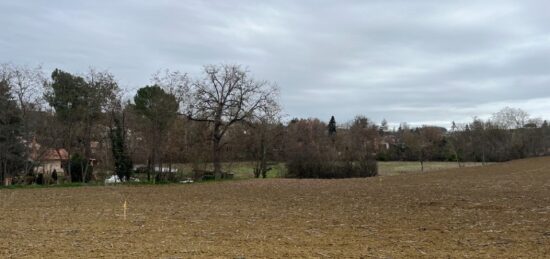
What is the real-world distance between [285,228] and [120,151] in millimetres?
30575

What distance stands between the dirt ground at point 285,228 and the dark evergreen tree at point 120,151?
739 inches

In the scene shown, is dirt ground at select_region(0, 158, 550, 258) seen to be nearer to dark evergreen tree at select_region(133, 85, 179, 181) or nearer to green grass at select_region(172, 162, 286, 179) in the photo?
dark evergreen tree at select_region(133, 85, 179, 181)

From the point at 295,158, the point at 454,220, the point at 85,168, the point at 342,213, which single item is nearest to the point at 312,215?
the point at 342,213

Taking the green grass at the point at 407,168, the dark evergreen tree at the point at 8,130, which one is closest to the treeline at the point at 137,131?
the dark evergreen tree at the point at 8,130

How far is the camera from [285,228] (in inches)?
518

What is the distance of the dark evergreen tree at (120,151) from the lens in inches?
1604

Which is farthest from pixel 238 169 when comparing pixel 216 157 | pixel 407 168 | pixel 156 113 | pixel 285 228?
pixel 285 228

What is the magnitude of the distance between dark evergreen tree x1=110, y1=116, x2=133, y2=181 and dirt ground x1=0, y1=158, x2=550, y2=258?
18.8m

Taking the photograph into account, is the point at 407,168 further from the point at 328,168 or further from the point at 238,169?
the point at 238,169

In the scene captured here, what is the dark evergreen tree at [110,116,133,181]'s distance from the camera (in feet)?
134

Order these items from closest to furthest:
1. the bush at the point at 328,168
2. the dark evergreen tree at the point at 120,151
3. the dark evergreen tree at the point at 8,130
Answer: the dark evergreen tree at the point at 8,130
the dark evergreen tree at the point at 120,151
the bush at the point at 328,168

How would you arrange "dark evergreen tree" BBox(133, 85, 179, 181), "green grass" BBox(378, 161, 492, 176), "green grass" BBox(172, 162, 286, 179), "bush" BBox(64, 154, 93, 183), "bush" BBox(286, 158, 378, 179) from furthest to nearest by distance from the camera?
"green grass" BBox(378, 161, 492, 176) → "bush" BBox(286, 158, 378, 179) → "green grass" BBox(172, 162, 286, 179) → "dark evergreen tree" BBox(133, 85, 179, 181) → "bush" BBox(64, 154, 93, 183)

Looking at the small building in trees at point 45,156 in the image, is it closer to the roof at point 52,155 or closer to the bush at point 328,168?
the roof at point 52,155

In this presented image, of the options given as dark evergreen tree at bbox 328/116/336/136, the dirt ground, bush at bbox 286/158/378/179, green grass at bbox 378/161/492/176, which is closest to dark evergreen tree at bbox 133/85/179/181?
the dirt ground
